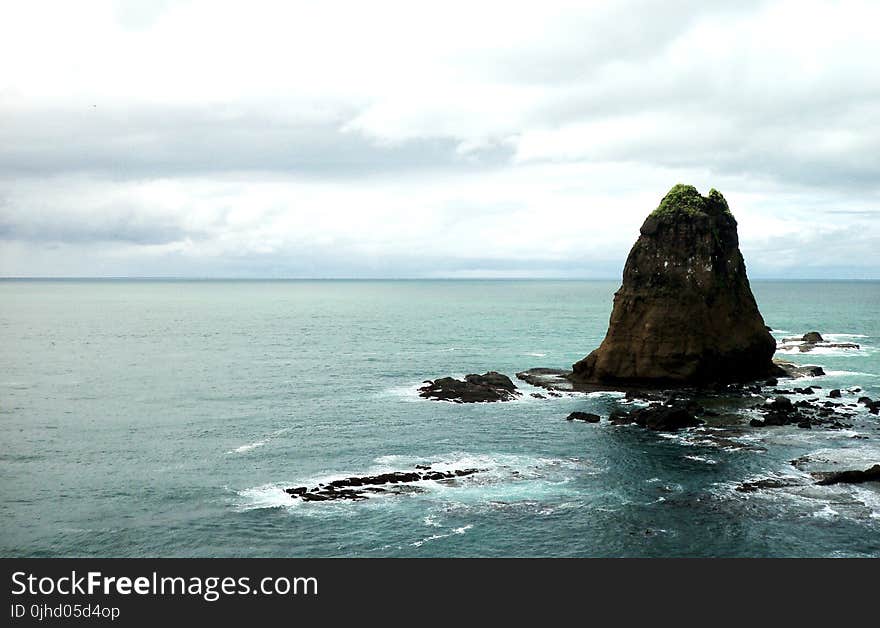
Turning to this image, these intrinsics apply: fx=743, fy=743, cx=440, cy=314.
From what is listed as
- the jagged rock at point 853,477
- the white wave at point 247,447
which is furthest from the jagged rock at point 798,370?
the white wave at point 247,447

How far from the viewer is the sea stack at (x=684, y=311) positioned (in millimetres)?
84312

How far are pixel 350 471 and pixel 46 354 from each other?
96.3 metres

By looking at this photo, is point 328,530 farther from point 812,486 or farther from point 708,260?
point 708,260

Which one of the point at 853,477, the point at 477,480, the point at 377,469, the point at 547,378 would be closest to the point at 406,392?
the point at 547,378

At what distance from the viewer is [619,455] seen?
58.1m

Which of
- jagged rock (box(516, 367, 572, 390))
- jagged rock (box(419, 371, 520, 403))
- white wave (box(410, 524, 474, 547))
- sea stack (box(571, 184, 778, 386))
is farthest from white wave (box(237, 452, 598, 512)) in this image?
sea stack (box(571, 184, 778, 386))

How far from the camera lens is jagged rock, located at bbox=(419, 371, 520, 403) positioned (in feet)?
266

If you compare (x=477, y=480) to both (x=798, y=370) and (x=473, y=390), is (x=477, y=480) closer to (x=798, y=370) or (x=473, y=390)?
(x=473, y=390)

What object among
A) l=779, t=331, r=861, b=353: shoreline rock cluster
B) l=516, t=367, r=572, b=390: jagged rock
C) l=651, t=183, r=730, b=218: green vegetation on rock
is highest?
l=651, t=183, r=730, b=218: green vegetation on rock

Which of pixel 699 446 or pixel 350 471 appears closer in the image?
pixel 350 471

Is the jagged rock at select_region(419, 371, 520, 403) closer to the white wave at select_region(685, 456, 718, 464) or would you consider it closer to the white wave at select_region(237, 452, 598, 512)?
the white wave at select_region(237, 452, 598, 512)

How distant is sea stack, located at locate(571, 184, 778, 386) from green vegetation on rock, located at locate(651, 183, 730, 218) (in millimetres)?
119
